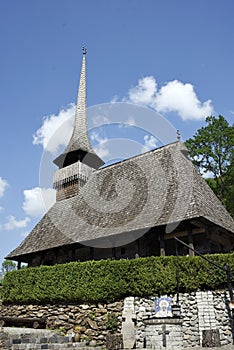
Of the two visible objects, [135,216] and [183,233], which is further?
[135,216]

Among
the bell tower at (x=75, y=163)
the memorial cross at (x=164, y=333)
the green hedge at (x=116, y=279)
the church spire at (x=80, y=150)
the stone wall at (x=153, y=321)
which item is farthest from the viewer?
the church spire at (x=80, y=150)

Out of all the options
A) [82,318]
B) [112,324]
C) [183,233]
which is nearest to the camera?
[112,324]

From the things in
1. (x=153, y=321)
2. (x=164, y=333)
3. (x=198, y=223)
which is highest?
(x=198, y=223)

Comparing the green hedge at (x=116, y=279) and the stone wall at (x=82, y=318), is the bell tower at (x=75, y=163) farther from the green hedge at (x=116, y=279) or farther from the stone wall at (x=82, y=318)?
the stone wall at (x=82, y=318)

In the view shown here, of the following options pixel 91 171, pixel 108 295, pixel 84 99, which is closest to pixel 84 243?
pixel 108 295

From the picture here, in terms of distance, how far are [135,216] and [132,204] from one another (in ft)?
3.62

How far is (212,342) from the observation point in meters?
11.4

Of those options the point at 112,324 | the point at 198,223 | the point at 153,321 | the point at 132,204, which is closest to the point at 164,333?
the point at 153,321

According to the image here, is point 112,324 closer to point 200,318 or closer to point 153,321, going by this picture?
point 153,321

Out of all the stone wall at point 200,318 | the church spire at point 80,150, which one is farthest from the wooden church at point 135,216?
the stone wall at point 200,318

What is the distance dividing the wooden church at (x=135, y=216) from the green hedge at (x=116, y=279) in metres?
1.55

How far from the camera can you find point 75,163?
24391mm

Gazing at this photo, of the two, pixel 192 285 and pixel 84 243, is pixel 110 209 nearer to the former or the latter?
pixel 84 243

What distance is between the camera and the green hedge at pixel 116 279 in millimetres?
12938
